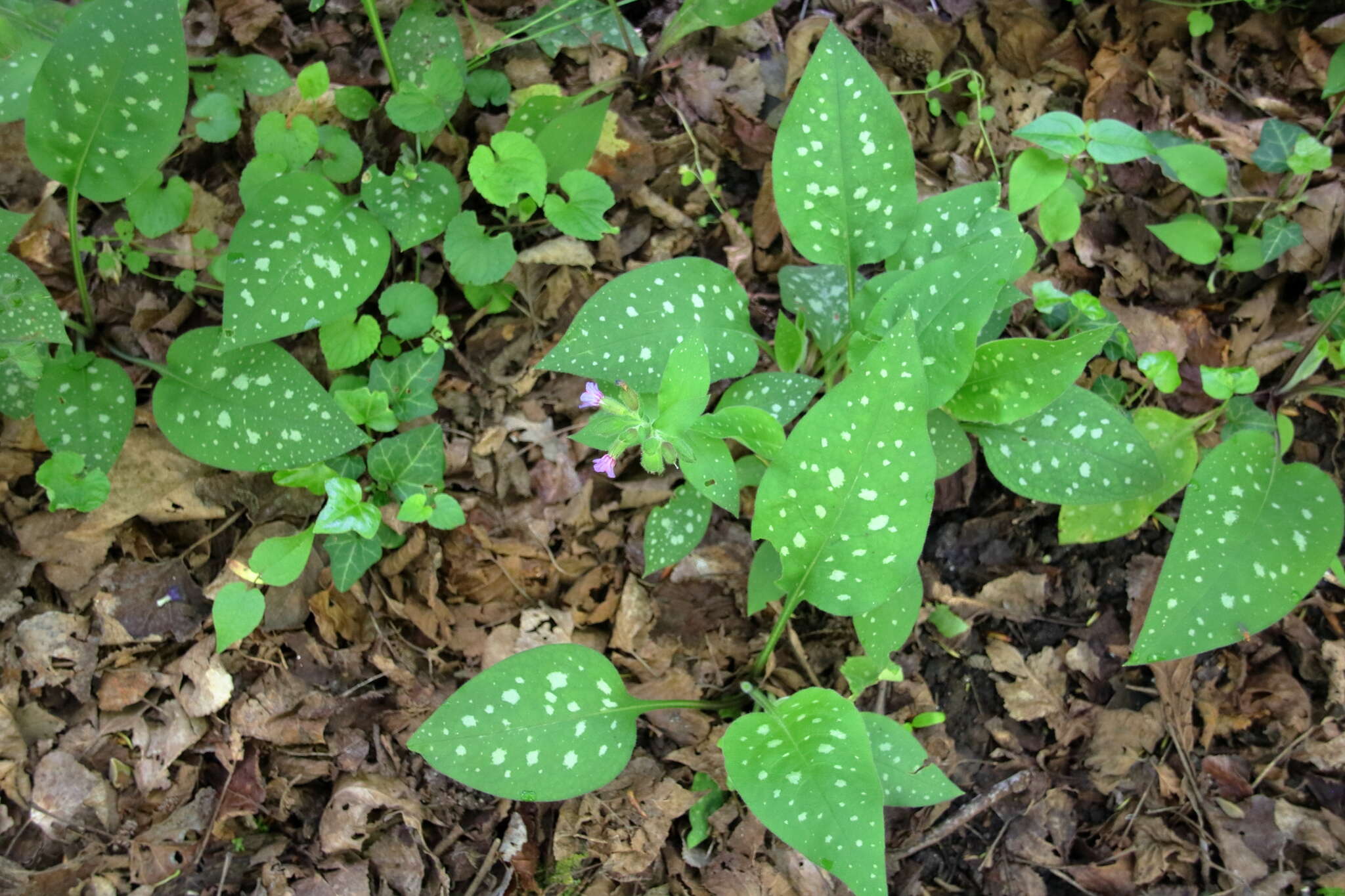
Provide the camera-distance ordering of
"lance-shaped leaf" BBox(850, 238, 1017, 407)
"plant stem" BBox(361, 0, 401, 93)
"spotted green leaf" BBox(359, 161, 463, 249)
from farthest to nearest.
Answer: "spotted green leaf" BBox(359, 161, 463, 249), "plant stem" BBox(361, 0, 401, 93), "lance-shaped leaf" BBox(850, 238, 1017, 407)

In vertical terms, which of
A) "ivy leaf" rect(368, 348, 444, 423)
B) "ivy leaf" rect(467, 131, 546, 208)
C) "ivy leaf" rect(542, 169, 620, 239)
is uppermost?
"ivy leaf" rect(467, 131, 546, 208)

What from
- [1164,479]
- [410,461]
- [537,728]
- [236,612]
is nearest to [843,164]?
[1164,479]

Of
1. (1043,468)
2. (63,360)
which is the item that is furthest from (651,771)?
(63,360)

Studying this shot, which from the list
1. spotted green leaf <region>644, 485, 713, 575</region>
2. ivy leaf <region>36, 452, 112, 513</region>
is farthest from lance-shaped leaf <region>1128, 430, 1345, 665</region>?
ivy leaf <region>36, 452, 112, 513</region>

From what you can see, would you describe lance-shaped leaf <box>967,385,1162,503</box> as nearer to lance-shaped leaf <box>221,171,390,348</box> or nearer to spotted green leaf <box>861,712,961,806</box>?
spotted green leaf <box>861,712,961,806</box>

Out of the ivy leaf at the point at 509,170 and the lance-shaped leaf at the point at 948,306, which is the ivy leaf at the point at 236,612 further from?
the lance-shaped leaf at the point at 948,306

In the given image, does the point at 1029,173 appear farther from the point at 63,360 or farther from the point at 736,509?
the point at 63,360
